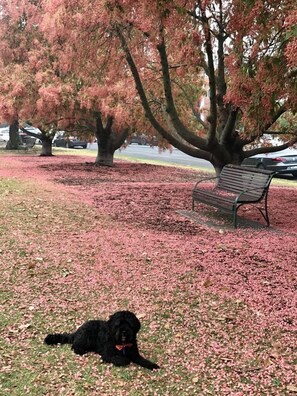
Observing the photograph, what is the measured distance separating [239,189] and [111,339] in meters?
5.89

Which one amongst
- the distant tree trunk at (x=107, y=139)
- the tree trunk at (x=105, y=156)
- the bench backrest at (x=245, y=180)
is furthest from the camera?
the tree trunk at (x=105, y=156)

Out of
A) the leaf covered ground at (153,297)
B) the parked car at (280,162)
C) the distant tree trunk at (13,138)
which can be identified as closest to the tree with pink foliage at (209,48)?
the leaf covered ground at (153,297)

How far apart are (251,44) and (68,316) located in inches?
230

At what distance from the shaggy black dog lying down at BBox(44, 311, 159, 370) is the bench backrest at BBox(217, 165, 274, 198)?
196 inches

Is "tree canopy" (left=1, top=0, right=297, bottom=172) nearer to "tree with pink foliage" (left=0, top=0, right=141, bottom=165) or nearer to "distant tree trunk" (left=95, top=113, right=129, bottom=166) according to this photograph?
"tree with pink foliage" (left=0, top=0, right=141, bottom=165)

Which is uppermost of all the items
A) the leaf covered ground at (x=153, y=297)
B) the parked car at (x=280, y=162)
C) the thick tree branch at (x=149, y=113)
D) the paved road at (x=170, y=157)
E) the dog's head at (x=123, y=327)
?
the thick tree branch at (x=149, y=113)

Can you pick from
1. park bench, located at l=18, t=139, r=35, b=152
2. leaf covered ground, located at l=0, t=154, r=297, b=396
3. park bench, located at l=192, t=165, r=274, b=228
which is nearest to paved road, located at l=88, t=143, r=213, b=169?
park bench, located at l=18, t=139, r=35, b=152

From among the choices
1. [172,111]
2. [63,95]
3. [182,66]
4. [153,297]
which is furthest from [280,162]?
[153,297]

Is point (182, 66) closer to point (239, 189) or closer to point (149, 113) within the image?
point (149, 113)

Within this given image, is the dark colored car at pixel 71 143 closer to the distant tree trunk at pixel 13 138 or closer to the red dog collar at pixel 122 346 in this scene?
the distant tree trunk at pixel 13 138

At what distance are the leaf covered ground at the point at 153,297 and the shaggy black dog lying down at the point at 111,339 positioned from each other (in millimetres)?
67

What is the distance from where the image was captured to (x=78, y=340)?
3.59m

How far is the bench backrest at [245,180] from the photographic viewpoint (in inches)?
317

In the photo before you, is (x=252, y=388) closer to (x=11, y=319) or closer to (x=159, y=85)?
(x=11, y=319)
